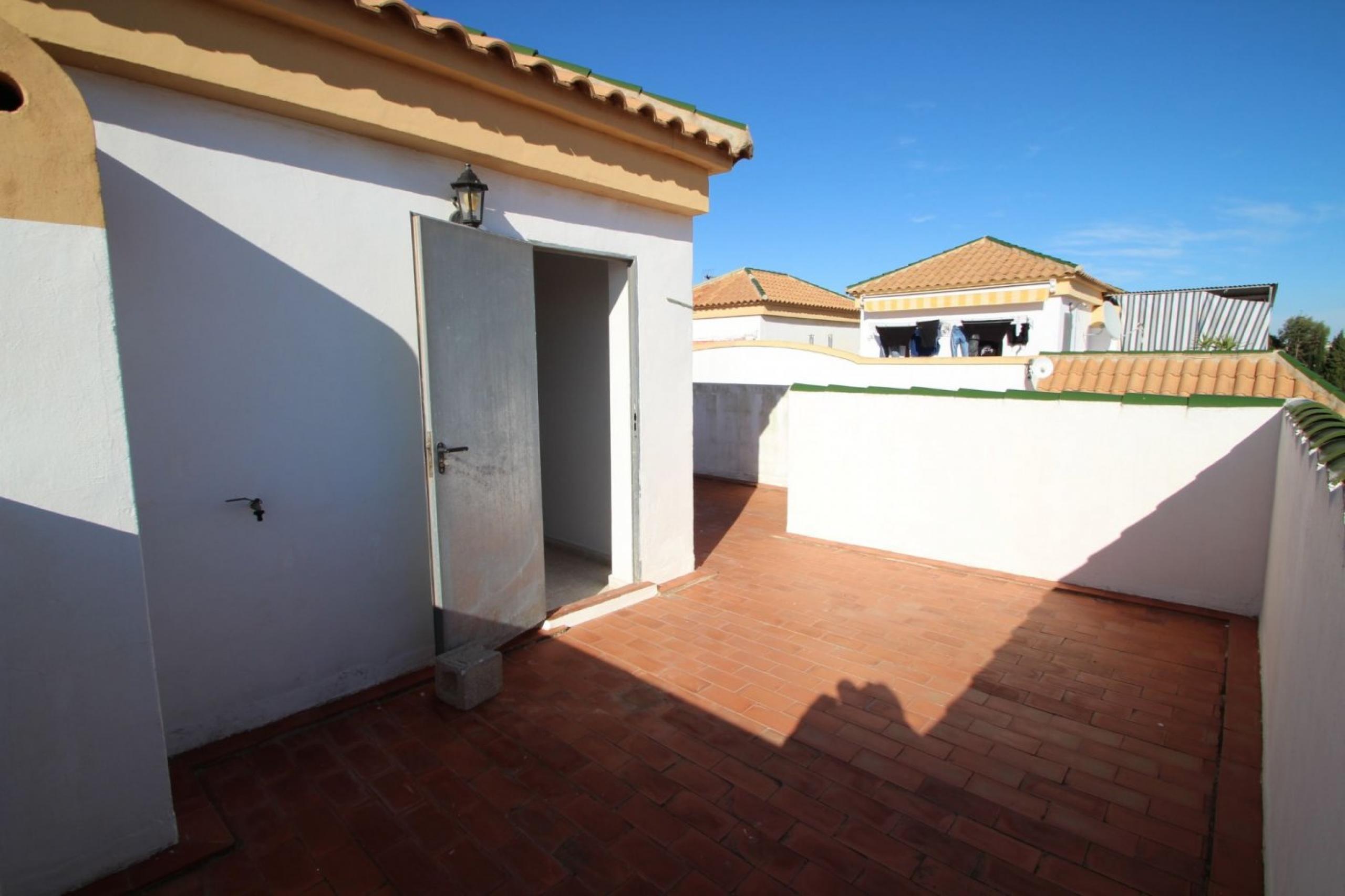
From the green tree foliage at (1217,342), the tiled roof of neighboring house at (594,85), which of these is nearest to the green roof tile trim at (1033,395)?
the tiled roof of neighboring house at (594,85)

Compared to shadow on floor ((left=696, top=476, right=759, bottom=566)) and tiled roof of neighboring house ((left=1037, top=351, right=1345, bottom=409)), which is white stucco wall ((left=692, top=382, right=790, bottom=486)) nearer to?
shadow on floor ((left=696, top=476, right=759, bottom=566))

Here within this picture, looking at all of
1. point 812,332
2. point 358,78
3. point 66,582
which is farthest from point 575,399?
point 812,332

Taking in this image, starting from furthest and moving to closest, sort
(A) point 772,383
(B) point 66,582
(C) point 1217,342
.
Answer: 1. (C) point 1217,342
2. (A) point 772,383
3. (B) point 66,582

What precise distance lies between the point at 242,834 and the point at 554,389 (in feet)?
15.8

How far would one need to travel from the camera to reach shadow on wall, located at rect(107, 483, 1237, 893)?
9.00 feet

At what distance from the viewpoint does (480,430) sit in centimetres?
419

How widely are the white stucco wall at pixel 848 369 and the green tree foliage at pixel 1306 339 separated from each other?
2640 centimetres

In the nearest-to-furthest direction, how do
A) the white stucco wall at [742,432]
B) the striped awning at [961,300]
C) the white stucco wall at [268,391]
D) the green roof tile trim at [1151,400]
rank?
the white stucco wall at [268,391], the green roof tile trim at [1151,400], the white stucco wall at [742,432], the striped awning at [961,300]

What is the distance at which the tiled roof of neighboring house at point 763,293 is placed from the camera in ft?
66.9

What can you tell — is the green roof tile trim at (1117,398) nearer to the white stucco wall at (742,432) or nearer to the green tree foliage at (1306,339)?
the white stucco wall at (742,432)

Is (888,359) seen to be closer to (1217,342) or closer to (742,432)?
(742,432)

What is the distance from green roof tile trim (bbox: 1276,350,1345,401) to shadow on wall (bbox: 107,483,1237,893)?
283 cm

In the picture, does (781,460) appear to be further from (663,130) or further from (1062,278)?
(1062,278)

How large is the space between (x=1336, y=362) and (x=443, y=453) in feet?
105
